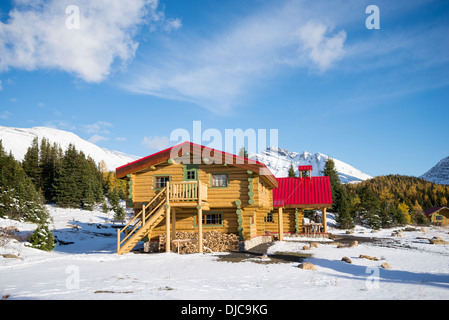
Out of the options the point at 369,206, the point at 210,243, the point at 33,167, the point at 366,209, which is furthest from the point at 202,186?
the point at 33,167

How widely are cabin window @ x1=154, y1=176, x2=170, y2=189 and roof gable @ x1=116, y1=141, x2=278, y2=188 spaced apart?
1.05m

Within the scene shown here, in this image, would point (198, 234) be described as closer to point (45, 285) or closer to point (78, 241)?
point (45, 285)

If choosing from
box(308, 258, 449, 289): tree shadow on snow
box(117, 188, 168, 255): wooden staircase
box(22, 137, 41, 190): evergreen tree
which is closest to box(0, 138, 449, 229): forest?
box(22, 137, 41, 190): evergreen tree

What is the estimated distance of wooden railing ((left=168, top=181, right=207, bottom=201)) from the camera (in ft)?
66.5

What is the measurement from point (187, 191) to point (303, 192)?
50.0 ft

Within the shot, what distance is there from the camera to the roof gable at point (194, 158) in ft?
70.2

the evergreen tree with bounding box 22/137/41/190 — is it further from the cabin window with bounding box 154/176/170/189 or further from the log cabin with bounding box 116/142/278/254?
the cabin window with bounding box 154/176/170/189

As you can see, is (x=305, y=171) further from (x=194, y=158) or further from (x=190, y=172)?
(x=190, y=172)

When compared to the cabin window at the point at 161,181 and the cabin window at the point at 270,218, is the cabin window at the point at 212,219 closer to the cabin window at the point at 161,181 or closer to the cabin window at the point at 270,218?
the cabin window at the point at 161,181

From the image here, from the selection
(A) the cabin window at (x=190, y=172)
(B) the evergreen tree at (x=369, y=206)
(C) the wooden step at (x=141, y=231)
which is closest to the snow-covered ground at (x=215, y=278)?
(C) the wooden step at (x=141, y=231)
